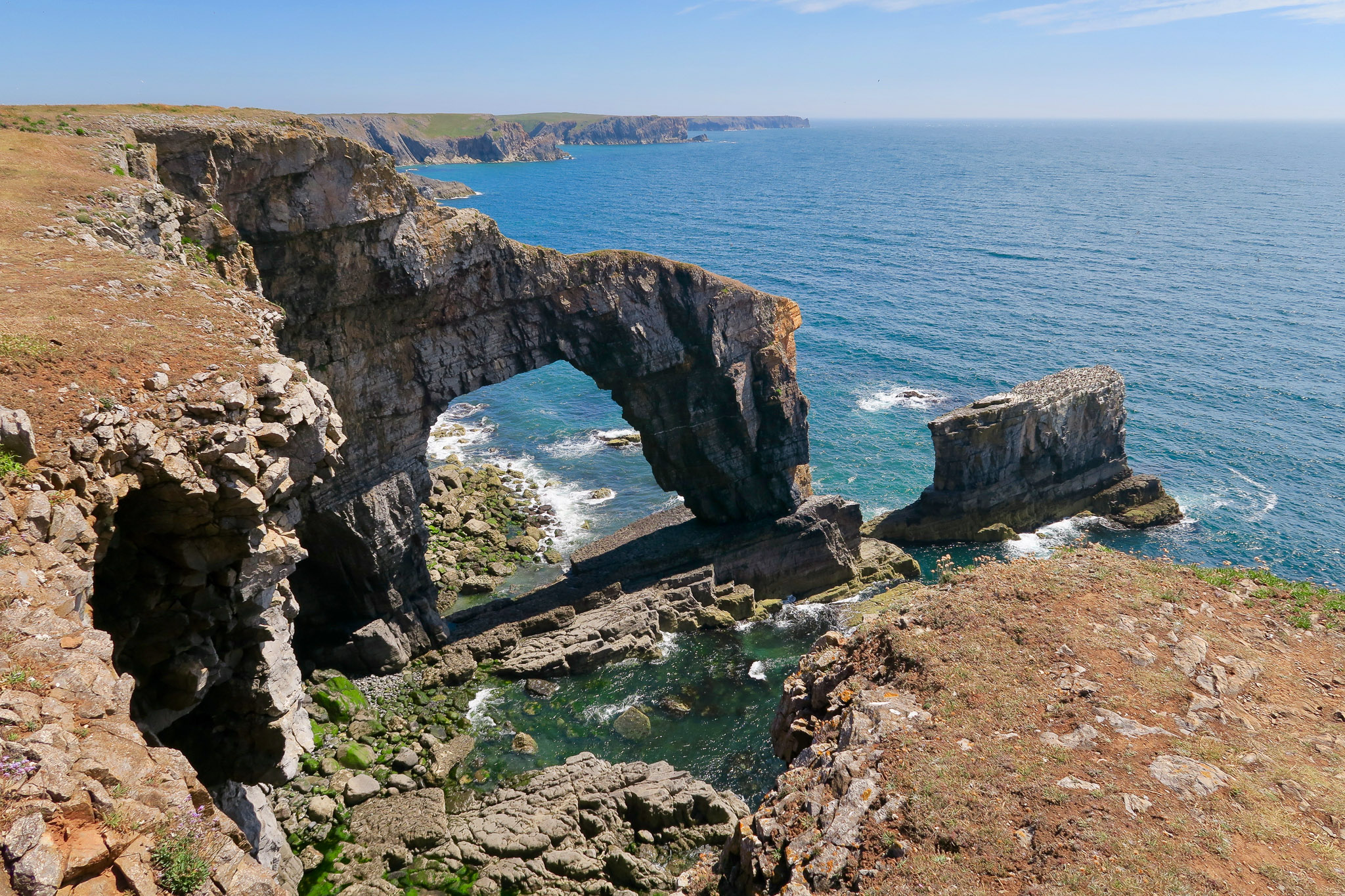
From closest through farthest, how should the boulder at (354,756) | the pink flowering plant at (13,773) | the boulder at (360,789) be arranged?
the pink flowering plant at (13,773) → the boulder at (360,789) → the boulder at (354,756)

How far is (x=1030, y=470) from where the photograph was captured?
56.1 meters

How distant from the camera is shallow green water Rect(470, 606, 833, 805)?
3130 cm

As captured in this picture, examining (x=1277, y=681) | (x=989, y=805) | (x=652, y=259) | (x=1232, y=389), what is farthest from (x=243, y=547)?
(x=1232, y=389)

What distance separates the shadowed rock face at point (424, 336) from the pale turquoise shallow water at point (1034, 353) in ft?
31.1

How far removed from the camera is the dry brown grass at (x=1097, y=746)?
494 inches

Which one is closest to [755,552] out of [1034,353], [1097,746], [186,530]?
[1097,746]

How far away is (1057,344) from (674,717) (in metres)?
66.9

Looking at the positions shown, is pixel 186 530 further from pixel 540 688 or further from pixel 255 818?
pixel 540 688

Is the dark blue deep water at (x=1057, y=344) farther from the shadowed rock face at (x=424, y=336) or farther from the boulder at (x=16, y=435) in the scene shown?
the boulder at (x=16, y=435)

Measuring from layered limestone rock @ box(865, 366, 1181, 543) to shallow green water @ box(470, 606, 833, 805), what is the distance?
18.8 m

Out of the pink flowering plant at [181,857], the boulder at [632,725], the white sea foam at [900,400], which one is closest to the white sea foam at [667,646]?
the boulder at [632,725]

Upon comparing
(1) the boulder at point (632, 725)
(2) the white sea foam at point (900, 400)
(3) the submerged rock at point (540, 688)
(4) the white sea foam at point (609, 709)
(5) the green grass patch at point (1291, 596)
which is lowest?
(4) the white sea foam at point (609, 709)

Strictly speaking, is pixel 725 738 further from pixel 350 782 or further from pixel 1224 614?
pixel 1224 614

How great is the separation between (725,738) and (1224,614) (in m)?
19.6
